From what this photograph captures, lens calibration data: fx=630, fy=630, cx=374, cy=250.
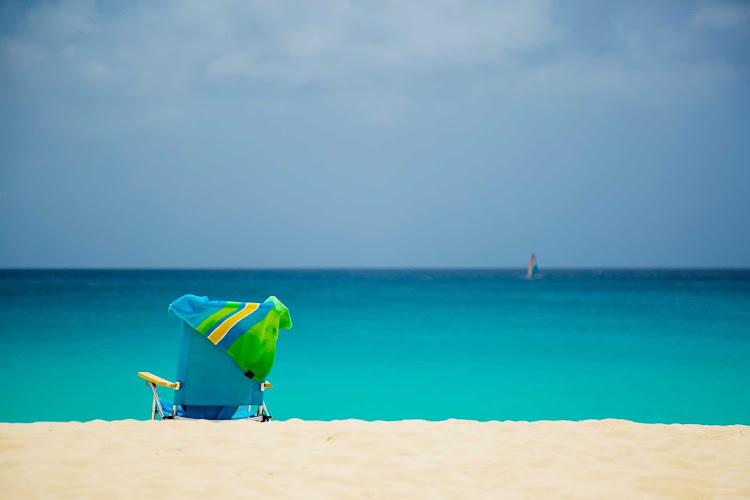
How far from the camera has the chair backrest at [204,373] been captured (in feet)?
16.5

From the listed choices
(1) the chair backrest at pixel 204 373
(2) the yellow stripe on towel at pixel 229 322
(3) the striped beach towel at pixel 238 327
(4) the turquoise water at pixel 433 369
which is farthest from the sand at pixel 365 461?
(4) the turquoise water at pixel 433 369

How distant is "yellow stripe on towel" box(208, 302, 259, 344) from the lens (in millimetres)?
4965

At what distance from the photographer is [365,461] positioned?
13.0 feet

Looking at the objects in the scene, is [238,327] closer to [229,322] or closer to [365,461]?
[229,322]

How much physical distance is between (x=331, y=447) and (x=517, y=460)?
1.25 m

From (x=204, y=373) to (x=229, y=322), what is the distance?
1.52ft

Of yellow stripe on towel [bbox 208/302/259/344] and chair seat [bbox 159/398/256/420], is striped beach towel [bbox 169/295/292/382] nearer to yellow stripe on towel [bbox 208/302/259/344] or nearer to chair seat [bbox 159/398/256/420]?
yellow stripe on towel [bbox 208/302/259/344]

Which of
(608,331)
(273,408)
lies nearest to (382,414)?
(273,408)

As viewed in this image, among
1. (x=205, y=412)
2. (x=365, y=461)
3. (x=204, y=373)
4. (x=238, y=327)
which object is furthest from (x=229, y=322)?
(x=365, y=461)

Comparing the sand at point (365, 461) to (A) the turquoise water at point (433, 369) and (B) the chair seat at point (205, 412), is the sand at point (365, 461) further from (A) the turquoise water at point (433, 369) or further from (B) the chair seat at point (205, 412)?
(A) the turquoise water at point (433, 369)

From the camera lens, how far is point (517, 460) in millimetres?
4082

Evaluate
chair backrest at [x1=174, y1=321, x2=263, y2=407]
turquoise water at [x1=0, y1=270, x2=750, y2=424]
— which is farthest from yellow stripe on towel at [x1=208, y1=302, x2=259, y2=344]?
turquoise water at [x1=0, y1=270, x2=750, y2=424]

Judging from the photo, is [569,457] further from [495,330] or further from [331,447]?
[495,330]

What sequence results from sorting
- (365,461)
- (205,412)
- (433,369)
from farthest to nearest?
1. (433,369)
2. (205,412)
3. (365,461)
